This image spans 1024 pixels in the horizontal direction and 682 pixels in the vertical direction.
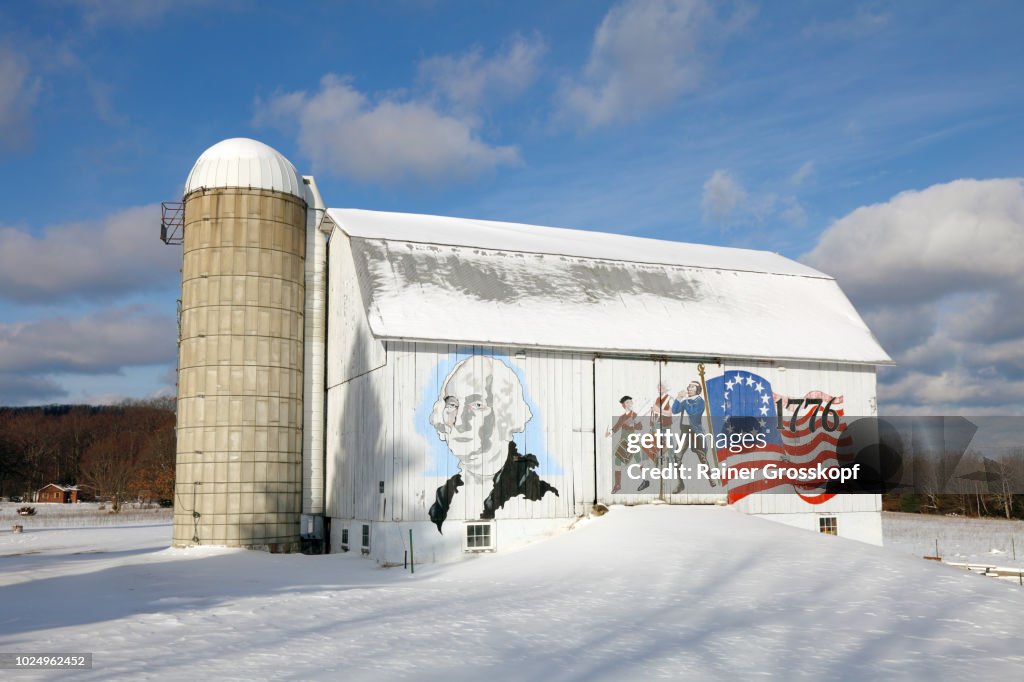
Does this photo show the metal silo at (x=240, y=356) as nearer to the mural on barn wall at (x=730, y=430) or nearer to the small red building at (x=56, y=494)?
the mural on barn wall at (x=730, y=430)

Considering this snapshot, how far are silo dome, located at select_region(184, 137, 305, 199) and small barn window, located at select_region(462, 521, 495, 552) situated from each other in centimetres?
1229

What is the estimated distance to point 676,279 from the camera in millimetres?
28547

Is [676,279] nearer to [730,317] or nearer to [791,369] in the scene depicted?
[730,317]

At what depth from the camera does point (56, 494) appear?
3875 inches

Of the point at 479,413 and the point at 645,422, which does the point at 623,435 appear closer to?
the point at 645,422

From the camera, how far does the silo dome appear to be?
89.0ft

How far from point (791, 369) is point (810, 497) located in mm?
4090

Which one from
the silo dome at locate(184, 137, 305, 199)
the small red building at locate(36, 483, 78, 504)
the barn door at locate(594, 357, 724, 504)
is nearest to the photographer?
the barn door at locate(594, 357, 724, 504)

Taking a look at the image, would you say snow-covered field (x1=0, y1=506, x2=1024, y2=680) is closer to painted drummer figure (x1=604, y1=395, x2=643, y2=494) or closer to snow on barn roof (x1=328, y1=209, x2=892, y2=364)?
painted drummer figure (x1=604, y1=395, x2=643, y2=494)

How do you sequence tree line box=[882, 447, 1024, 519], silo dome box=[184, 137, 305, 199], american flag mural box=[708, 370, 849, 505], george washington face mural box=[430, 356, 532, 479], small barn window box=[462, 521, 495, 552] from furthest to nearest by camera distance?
tree line box=[882, 447, 1024, 519] < silo dome box=[184, 137, 305, 199] < american flag mural box=[708, 370, 849, 505] < george washington face mural box=[430, 356, 532, 479] < small barn window box=[462, 521, 495, 552]

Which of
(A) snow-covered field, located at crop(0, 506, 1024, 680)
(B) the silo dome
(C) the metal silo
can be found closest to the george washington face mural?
(A) snow-covered field, located at crop(0, 506, 1024, 680)

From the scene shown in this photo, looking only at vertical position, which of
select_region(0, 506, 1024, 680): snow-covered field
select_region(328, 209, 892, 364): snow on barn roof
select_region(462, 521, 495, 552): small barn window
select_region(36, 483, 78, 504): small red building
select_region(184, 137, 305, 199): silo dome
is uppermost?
select_region(184, 137, 305, 199): silo dome

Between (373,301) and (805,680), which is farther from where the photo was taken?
(373,301)

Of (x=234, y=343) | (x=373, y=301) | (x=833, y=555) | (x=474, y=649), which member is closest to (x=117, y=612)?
(x=474, y=649)
